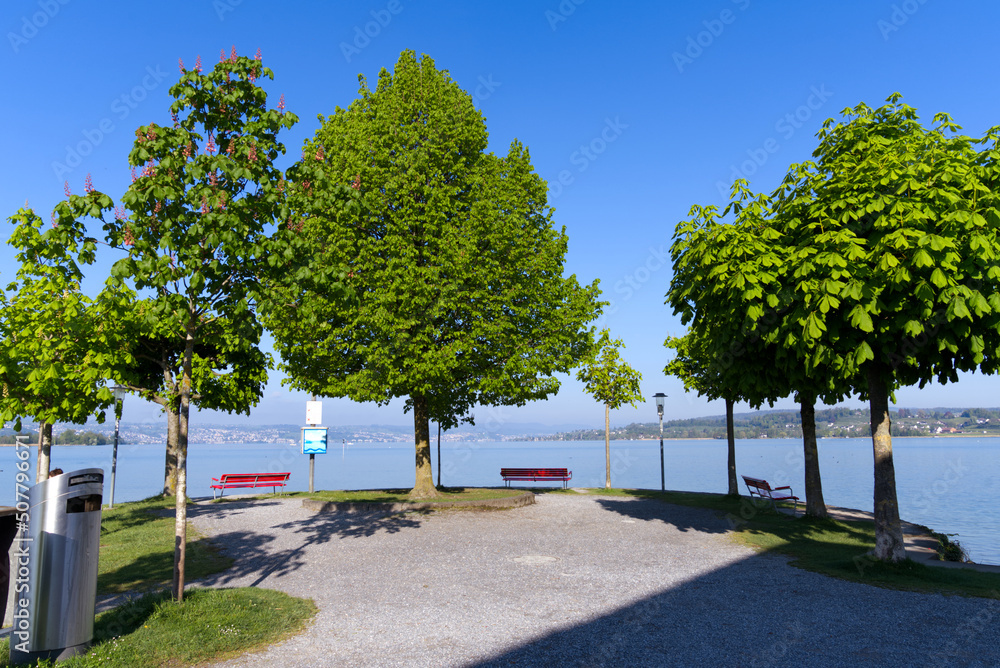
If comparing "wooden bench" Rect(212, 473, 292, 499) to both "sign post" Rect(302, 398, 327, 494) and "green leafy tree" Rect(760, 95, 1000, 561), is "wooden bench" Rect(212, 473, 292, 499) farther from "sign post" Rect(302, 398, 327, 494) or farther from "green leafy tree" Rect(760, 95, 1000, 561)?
"green leafy tree" Rect(760, 95, 1000, 561)

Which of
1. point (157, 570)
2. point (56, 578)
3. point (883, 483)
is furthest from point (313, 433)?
point (883, 483)

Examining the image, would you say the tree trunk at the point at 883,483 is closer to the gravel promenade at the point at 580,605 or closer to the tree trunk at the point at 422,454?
the gravel promenade at the point at 580,605

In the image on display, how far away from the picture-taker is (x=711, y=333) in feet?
41.2

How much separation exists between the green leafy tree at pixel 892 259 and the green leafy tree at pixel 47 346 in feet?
56.7

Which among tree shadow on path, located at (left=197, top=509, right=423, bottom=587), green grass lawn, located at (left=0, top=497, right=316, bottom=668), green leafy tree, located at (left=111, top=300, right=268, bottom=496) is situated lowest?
tree shadow on path, located at (left=197, top=509, right=423, bottom=587)

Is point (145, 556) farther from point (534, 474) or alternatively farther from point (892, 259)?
point (534, 474)

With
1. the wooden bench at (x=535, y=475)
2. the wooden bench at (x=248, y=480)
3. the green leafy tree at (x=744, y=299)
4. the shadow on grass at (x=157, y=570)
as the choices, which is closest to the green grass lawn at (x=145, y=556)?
the shadow on grass at (x=157, y=570)

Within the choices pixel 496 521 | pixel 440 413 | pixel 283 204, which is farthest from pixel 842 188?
pixel 440 413

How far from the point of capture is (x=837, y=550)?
1279 centimetres

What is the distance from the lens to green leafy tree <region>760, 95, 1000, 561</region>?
898cm

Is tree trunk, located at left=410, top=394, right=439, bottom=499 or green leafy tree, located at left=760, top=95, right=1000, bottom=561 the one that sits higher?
green leafy tree, located at left=760, top=95, right=1000, bottom=561

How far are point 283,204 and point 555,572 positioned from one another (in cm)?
794

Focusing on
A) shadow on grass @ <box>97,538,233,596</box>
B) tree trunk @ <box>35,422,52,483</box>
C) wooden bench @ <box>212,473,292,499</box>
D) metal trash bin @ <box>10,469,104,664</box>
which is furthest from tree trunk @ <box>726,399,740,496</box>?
tree trunk @ <box>35,422,52,483</box>

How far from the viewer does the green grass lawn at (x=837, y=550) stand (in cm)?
962
